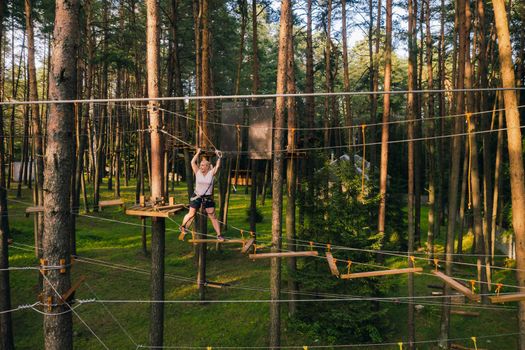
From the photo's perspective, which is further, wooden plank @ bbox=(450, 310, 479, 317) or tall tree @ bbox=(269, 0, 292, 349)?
wooden plank @ bbox=(450, 310, 479, 317)

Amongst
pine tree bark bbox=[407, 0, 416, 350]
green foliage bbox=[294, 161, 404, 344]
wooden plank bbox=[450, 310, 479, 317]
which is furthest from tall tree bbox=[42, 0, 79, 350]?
wooden plank bbox=[450, 310, 479, 317]

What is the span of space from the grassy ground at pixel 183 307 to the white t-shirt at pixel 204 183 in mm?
2562

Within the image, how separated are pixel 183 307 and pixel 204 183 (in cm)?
812

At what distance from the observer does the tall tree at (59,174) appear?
5.77 meters

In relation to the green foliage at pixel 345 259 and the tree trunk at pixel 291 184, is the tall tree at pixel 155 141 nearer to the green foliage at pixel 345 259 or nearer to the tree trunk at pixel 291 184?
the tree trunk at pixel 291 184

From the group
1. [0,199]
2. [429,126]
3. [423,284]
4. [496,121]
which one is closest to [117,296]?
[0,199]

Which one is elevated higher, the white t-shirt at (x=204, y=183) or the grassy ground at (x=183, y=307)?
the white t-shirt at (x=204, y=183)

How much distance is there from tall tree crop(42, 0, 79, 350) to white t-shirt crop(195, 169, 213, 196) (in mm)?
2523

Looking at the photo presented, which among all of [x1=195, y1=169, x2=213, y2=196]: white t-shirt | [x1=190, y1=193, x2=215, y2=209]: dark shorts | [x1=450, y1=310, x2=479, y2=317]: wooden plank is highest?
[x1=195, y1=169, x2=213, y2=196]: white t-shirt

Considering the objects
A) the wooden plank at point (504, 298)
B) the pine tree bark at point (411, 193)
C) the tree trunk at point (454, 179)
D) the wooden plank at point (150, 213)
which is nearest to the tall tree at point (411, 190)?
the pine tree bark at point (411, 193)

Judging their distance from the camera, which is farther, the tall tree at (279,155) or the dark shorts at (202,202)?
the tall tree at (279,155)

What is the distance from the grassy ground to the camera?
1233 cm

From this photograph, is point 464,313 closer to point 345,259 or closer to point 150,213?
point 345,259

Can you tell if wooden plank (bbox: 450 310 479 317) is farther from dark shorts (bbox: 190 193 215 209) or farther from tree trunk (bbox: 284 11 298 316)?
dark shorts (bbox: 190 193 215 209)
